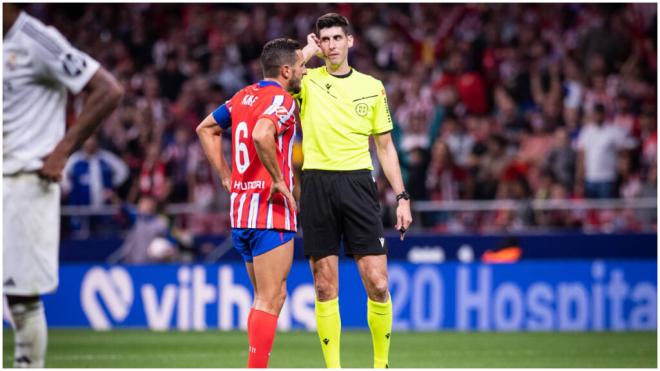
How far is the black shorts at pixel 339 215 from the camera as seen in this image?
7.68 m

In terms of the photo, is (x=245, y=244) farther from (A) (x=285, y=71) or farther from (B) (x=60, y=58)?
(B) (x=60, y=58)

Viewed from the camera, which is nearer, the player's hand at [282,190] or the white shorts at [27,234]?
the white shorts at [27,234]

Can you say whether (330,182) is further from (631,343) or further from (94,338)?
(94,338)

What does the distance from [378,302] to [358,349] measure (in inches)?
147

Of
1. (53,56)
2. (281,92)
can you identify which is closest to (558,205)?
(281,92)

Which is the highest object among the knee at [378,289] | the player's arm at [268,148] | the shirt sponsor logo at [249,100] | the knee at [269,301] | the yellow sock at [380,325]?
the shirt sponsor logo at [249,100]

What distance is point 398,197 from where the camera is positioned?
308 inches

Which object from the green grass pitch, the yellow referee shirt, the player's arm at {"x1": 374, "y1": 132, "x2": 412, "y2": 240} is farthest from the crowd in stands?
the yellow referee shirt

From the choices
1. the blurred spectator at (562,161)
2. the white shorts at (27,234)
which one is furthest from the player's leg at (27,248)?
the blurred spectator at (562,161)

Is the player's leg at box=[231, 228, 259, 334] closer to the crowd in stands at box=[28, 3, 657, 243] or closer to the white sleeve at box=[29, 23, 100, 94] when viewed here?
the white sleeve at box=[29, 23, 100, 94]

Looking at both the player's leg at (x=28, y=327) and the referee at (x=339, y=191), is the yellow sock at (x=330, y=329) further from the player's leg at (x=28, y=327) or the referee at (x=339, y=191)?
the player's leg at (x=28, y=327)

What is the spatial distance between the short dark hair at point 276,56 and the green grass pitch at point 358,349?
3211 mm

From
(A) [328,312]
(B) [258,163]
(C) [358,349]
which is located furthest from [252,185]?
(C) [358,349]

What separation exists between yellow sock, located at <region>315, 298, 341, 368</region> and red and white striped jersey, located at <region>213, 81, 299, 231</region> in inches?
29.1
